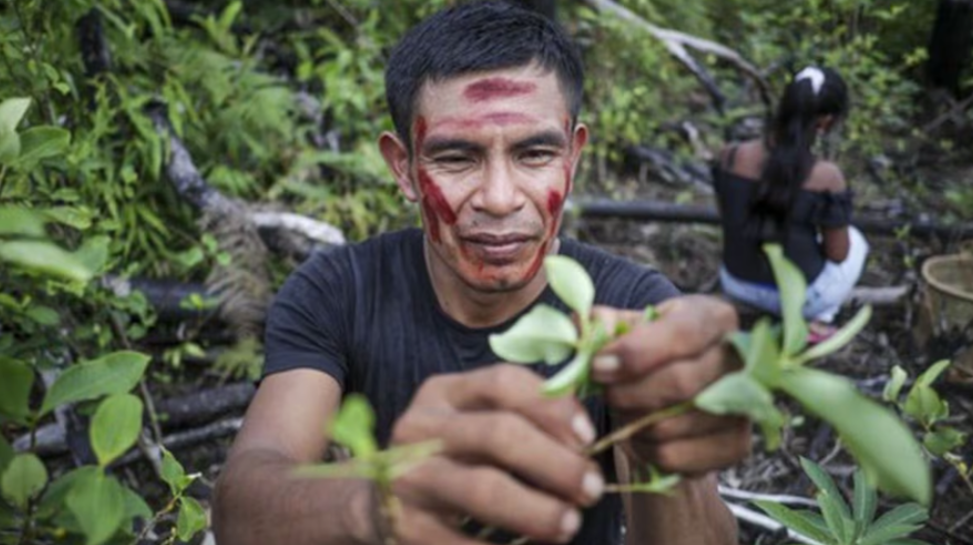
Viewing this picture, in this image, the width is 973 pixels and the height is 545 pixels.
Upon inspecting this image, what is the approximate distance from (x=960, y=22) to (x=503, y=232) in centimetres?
667

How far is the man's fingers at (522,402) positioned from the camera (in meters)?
0.71

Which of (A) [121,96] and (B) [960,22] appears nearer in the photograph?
(A) [121,96]

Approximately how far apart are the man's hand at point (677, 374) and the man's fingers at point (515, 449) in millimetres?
82

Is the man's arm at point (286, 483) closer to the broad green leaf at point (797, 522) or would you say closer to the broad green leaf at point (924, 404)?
the broad green leaf at point (797, 522)

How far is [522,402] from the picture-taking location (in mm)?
708

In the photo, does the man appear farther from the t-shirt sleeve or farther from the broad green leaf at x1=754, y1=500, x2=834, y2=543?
the broad green leaf at x1=754, y1=500, x2=834, y2=543

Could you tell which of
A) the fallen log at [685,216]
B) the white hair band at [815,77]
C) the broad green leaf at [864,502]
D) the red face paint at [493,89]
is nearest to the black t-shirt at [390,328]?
the red face paint at [493,89]

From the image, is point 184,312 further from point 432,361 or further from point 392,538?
point 392,538

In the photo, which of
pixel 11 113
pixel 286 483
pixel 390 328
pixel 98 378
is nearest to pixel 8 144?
pixel 11 113

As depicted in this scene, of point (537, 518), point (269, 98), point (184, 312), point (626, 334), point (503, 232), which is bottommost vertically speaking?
point (184, 312)

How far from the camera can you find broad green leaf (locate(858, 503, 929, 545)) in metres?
1.16

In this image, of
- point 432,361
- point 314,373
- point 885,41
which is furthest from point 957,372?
point 885,41

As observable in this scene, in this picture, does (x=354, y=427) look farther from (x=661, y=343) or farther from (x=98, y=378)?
(x=98, y=378)

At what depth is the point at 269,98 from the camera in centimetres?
393
